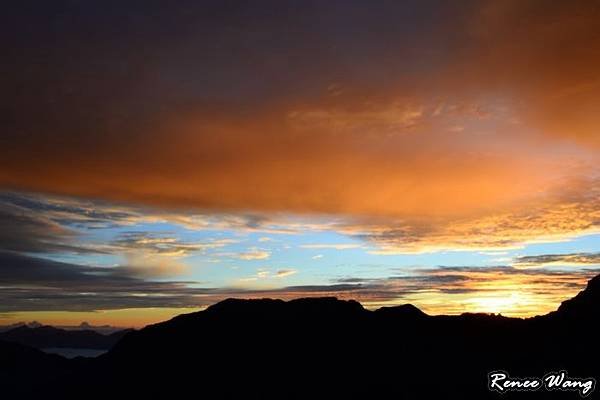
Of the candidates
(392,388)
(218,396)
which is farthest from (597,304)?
(218,396)

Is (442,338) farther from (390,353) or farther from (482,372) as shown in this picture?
(482,372)

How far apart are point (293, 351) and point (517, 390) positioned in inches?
3732
